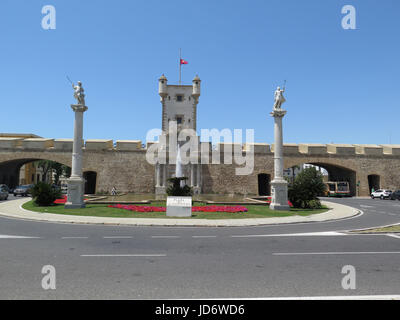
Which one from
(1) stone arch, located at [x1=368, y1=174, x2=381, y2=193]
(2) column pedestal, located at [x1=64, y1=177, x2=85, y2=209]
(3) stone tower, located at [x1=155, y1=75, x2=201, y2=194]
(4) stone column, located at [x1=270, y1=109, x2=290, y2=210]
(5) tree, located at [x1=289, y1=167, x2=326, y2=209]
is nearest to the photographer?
(2) column pedestal, located at [x1=64, y1=177, x2=85, y2=209]

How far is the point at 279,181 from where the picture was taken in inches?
786

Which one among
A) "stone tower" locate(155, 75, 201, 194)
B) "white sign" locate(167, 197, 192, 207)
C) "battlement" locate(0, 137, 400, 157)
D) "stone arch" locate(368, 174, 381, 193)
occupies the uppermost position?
"stone tower" locate(155, 75, 201, 194)

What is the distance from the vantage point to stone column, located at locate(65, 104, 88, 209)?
1931cm

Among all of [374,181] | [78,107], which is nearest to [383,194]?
[374,181]

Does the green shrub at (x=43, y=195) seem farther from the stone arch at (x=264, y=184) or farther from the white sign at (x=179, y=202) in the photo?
the stone arch at (x=264, y=184)

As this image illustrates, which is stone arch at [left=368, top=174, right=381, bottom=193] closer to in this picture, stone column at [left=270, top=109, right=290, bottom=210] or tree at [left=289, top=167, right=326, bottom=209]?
tree at [left=289, top=167, right=326, bottom=209]

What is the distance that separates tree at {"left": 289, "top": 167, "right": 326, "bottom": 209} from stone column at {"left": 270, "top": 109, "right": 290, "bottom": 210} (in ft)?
9.05

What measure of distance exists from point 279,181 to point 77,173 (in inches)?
601

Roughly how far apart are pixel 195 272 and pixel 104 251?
333 cm

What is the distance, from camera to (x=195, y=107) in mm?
44500

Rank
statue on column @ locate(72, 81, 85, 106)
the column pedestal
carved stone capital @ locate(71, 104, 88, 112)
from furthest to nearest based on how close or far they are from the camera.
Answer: statue on column @ locate(72, 81, 85, 106)
carved stone capital @ locate(71, 104, 88, 112)
the column pedestal

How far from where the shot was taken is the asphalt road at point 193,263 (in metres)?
4.94

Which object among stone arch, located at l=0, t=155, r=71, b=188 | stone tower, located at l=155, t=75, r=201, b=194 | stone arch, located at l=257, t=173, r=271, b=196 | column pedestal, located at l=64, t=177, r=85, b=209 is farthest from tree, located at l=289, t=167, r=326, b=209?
stone arch, located at l=0, t=155, r=71, b=188
